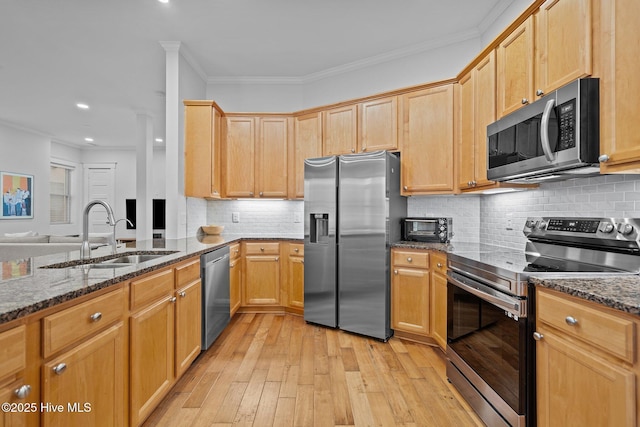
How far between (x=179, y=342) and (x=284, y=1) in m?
2.79

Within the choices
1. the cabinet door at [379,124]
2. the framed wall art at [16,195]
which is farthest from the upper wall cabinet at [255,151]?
the framed wall art at [16,195]

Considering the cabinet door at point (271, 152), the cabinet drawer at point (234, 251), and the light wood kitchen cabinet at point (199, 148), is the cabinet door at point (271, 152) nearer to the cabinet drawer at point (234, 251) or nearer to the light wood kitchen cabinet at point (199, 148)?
the light wood kitchen cabinet at point (199, 148)

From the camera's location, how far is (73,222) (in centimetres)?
848

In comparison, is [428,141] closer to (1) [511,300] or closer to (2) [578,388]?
(1) [511,300]

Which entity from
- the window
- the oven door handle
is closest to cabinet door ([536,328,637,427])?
the oven door handle

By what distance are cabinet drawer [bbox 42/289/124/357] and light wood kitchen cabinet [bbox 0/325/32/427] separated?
3.5 inches

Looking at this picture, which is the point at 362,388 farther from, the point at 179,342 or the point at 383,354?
the point at 179,342

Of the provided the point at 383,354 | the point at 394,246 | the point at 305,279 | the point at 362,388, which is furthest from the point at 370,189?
the point at 362,388

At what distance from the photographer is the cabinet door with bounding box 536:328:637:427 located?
1.09 meters

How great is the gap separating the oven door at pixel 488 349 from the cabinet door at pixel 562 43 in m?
1.19

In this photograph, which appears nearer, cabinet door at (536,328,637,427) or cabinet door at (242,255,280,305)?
cabinet door at (536,328,637,427)

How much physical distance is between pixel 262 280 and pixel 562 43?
331cm

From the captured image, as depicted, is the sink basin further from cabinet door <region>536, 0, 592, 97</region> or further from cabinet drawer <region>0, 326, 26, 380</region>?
cabinet door <region>536, 0, 592, 97</region>

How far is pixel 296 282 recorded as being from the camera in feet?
12.5
